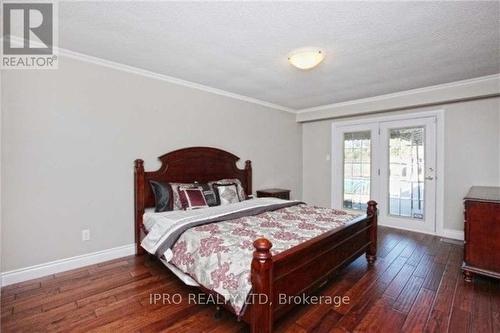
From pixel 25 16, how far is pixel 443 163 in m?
5.24

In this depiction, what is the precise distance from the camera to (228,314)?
1904 mm

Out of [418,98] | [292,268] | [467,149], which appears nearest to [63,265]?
[292,268]

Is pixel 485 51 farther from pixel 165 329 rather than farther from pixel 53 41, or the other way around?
pixel 53 41

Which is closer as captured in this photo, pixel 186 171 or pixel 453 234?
pixel 186 171

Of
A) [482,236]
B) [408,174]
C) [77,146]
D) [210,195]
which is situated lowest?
[482,236]

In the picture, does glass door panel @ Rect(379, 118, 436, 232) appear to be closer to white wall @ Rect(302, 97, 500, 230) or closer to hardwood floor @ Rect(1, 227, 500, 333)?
white wall @ Rect(302, 97, 500, 230)

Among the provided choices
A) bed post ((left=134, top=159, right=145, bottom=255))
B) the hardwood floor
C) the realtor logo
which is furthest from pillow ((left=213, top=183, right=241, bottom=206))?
the realtor logo

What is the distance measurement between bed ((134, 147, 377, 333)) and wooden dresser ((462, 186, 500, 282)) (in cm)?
84

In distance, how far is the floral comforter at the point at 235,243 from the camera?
1643 mm

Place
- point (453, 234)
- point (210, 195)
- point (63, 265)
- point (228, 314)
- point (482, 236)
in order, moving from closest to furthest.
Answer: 1. point (228, 314)
2. point (482, 236)
3. point (63, 265)
4. point (210, 195)
5. point (453, 234)

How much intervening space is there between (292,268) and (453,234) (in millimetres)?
3400

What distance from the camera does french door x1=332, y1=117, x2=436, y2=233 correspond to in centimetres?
397

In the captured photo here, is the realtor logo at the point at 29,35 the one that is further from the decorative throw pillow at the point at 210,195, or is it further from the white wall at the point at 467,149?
the white wall at the point at 467,149

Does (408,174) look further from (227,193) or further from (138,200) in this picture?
(138,200)
